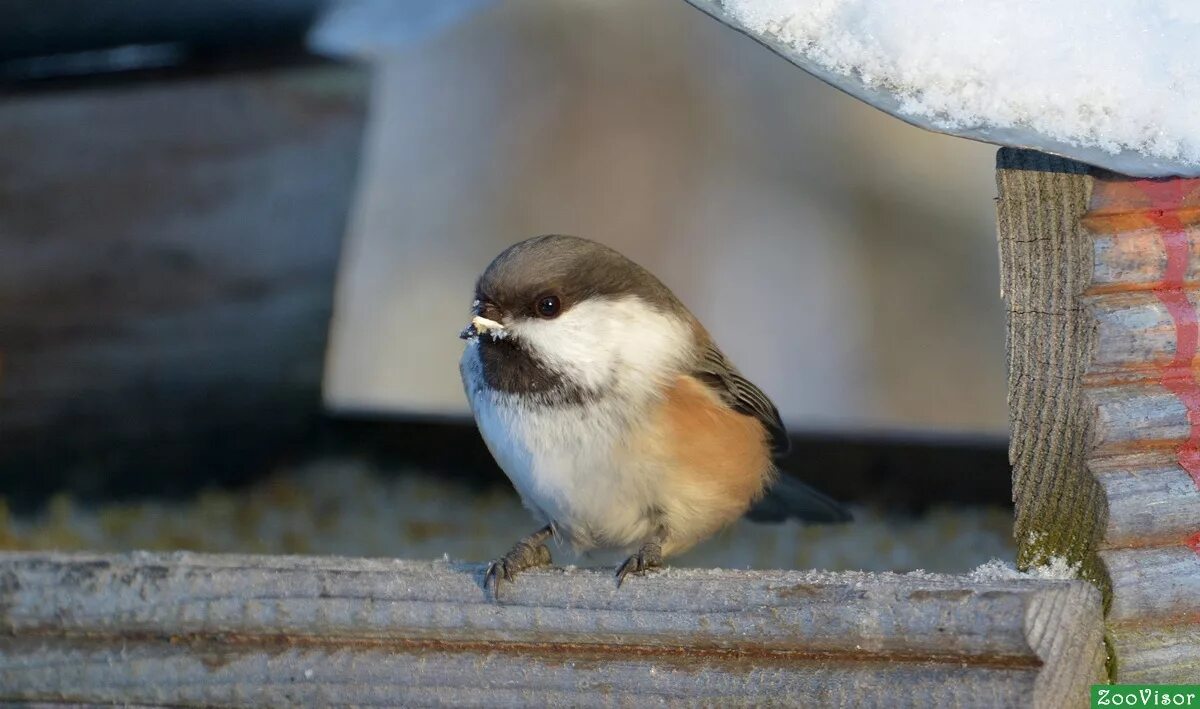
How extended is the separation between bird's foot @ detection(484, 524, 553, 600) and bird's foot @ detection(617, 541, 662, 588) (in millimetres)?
160

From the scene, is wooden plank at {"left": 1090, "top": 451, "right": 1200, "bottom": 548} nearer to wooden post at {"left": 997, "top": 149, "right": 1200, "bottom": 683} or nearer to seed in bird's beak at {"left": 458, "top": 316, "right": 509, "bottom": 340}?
wooden post at {"left": 997, "top": 149, "right": 1200, "bottom": 683}

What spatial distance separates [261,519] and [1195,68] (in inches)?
102

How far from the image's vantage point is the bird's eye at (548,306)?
1862mm

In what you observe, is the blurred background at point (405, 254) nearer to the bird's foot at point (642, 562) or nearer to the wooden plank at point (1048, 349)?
the bird's foot at point (642, 562)

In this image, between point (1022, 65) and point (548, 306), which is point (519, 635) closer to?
point (548, 306)

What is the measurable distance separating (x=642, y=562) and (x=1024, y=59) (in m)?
0.87

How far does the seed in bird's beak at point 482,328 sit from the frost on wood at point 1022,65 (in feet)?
2.13

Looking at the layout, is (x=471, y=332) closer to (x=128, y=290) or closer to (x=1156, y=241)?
(x=1156, y=241)

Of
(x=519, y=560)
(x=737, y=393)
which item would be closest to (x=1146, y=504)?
(x=737, y=393)

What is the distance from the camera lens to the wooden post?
1.47m

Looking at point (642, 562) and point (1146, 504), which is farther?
point (642, 562)

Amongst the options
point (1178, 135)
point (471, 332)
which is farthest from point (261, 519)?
point (1178, 135)

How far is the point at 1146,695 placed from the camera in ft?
4.81

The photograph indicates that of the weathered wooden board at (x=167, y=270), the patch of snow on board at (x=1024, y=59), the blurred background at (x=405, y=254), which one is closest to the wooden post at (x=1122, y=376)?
the patch of snow on board at (x=1024, y=59)
